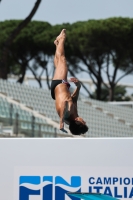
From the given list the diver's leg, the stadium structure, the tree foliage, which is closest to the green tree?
the tree foliage

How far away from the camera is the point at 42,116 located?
19.7 meters

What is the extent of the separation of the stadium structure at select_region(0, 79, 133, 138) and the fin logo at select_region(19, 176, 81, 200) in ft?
37.4

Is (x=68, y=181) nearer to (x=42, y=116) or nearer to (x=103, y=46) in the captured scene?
(x=42, y=116)

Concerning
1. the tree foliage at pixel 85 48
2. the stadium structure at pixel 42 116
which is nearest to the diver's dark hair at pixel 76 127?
the stadium structure at pixel 42 116

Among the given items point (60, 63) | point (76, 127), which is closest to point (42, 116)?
point (60, 63)

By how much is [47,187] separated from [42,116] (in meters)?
16.0

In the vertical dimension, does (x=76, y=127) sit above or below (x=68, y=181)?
above

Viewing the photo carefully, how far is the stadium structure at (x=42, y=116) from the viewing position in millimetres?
17766

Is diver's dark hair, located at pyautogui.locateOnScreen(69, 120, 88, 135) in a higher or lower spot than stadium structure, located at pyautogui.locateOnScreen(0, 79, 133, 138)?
lower

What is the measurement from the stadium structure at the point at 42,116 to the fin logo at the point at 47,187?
11.4 m

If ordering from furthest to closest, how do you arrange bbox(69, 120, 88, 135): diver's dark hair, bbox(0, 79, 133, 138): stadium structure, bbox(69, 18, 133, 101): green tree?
bbox(69, 18, 133, 101): green tree, bbox(0, 79, 133, 138): stadium structure, bbox(69, 120, 88, 135): diver's dark hair

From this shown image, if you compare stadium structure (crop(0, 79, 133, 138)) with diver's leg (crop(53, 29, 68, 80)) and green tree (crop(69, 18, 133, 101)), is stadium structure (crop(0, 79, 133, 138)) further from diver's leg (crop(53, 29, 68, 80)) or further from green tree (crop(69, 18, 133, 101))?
green tree (crop(69, 18, 133, 101))

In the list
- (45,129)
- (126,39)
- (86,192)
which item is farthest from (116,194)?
(126,39)

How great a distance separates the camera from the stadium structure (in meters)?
17.8
